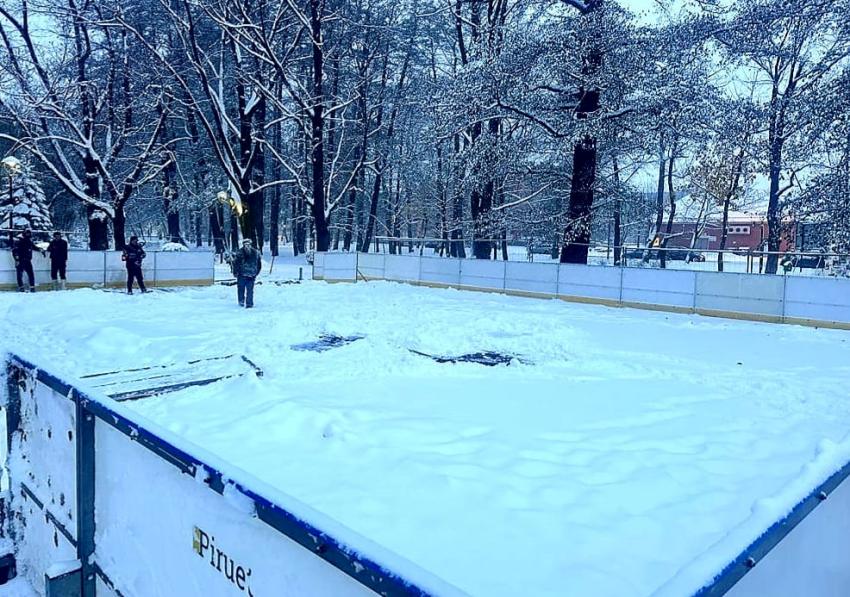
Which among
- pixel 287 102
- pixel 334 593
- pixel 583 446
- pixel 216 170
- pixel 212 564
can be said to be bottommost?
pixel 583 446

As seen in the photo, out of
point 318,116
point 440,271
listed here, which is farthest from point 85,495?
point 318,116

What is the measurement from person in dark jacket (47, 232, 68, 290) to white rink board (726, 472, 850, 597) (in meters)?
21.5

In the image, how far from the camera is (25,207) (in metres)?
38.1

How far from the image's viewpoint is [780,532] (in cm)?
196

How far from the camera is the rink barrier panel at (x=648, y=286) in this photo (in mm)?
15258

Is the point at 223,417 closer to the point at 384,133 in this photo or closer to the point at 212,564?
the point at 212,564

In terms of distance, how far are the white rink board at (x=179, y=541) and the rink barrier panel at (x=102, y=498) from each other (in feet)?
0.05

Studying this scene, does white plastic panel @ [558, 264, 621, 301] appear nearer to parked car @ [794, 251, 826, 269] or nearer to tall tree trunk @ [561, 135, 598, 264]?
tall tree trunk @ [561, 135, 598, 264]

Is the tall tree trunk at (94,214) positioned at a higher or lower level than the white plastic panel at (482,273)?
higher

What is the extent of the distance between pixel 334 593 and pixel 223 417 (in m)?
5.33

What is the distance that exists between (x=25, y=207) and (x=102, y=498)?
1692 inches

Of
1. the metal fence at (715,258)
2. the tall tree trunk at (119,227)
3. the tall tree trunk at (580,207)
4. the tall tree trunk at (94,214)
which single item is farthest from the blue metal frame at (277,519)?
the tall tree trunk at (94,214)

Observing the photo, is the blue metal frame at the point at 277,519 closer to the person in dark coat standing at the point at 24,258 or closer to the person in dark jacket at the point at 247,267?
the person in dark jacket at the point at 247,267

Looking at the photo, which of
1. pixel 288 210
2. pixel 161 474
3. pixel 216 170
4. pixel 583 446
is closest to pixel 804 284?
pixel 583 446
